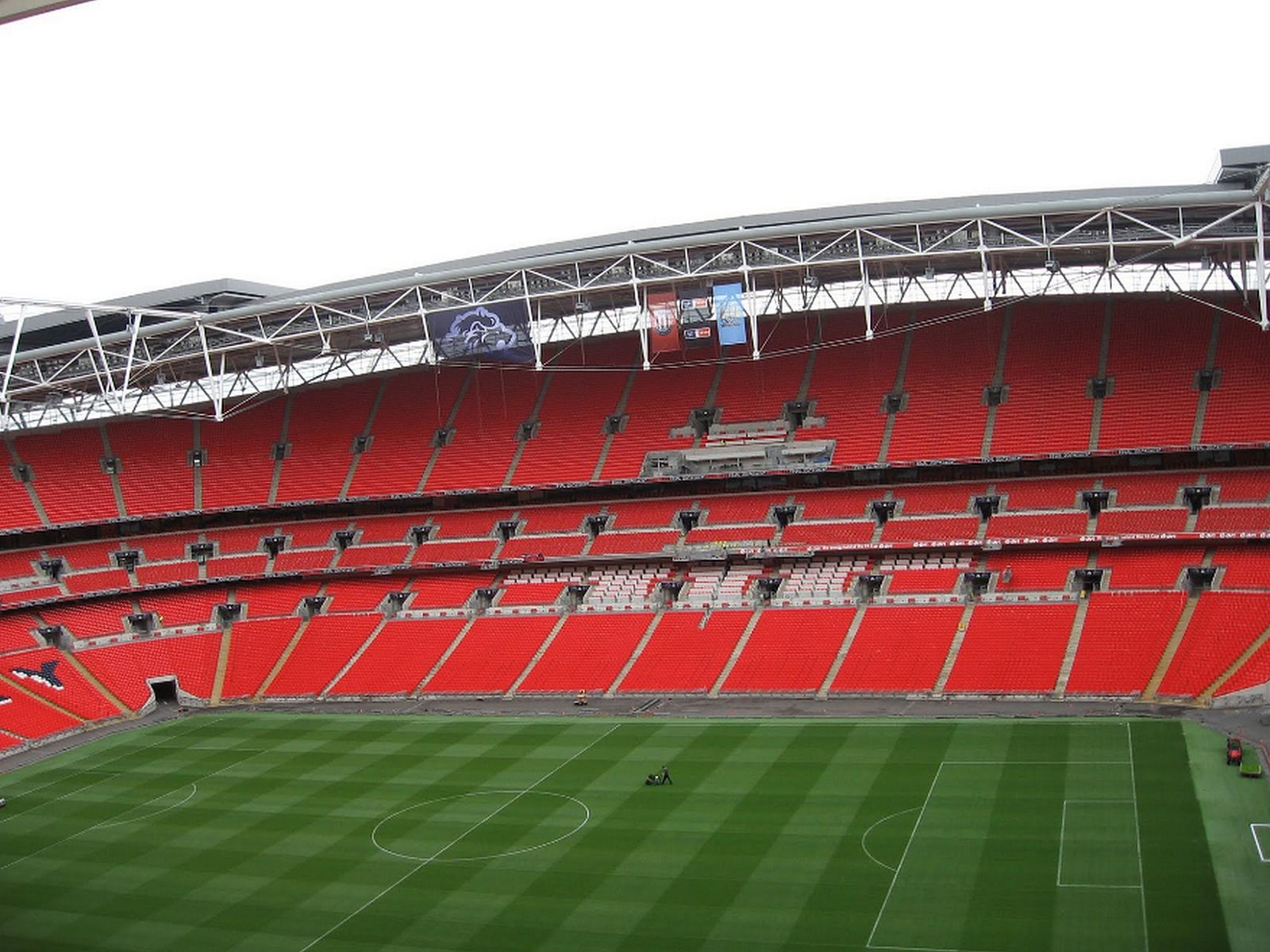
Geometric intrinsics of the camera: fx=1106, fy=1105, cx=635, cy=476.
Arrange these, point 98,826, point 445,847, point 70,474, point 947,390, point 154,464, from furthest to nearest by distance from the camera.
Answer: point 154,464, point 70,474, point 947,390, point 98,826, point 445,847

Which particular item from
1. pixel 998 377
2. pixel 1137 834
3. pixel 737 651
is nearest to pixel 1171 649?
pixel 1137 834

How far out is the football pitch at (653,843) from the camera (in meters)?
20.2

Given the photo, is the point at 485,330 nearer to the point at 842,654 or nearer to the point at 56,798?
the point at 842,654

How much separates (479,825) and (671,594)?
17440mm

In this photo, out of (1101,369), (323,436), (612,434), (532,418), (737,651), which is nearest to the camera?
(737,651)

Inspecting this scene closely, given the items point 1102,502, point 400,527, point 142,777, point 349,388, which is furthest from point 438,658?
point 1102,502

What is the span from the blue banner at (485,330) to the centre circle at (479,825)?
1828cm

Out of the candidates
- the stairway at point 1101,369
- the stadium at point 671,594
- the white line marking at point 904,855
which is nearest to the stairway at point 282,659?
the stadium at point 671,594

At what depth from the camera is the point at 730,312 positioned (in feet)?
131

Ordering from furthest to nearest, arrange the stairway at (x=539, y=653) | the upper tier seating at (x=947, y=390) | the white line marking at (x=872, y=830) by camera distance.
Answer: the upper tier seating at (x=947, y=390), the stairway at (x=539, y=653), the white line marking at (x=872, y=830)

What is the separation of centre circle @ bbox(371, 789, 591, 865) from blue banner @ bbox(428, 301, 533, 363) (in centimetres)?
1828

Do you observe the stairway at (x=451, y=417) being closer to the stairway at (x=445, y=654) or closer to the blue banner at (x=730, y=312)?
the stairway at (x=445, y=654)

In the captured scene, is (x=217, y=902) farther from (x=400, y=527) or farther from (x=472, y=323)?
(x=400, y=527)

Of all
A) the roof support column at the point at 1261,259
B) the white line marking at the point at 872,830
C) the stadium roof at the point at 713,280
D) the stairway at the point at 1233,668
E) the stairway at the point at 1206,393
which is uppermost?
the stadium roof at the point at 713,280
